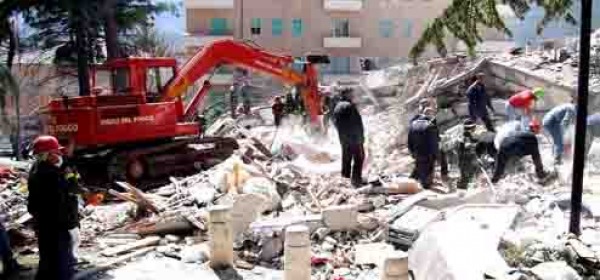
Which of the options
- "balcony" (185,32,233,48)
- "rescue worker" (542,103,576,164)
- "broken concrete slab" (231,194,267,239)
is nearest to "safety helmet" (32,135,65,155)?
"broken concrete slab" (231,194,267,239)

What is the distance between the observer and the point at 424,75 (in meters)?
19.6

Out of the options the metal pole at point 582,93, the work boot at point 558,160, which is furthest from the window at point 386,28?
the metal pole at point 582,93

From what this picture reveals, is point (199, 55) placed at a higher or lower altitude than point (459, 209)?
higher

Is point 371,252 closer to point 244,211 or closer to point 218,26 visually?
point 244,211

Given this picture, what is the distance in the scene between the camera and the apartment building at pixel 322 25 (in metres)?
42.9

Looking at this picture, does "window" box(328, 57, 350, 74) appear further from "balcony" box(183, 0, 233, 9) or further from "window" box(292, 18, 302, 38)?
"balcony" box(183, 0, 233, 9)

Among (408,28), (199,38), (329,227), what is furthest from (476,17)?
(408,28)

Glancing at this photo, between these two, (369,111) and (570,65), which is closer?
(570,65)

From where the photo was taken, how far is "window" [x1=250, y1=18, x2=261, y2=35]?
43125mm

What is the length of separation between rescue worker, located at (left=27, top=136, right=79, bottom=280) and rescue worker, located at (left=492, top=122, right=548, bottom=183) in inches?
228

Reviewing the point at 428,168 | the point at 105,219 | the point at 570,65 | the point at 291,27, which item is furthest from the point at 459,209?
the point at 291,27

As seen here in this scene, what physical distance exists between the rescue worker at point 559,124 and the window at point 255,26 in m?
34.1

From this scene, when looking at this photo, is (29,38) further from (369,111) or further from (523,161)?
(523,161)

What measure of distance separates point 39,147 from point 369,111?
15339 millimetres
